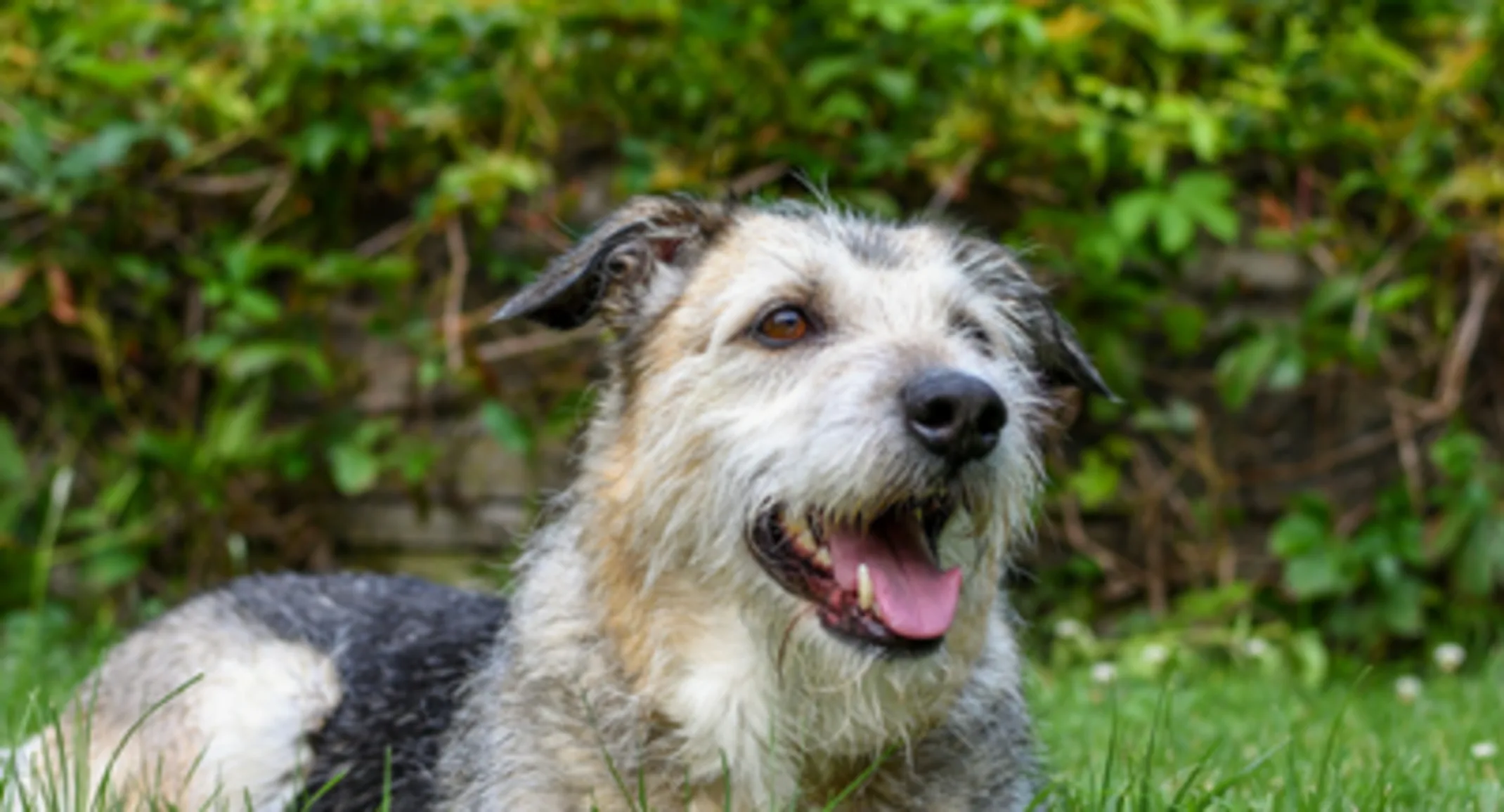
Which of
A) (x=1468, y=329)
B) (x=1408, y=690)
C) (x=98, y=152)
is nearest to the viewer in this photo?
(x=1408, y=690)

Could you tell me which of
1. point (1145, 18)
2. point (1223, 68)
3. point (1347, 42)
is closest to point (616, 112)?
point (1145, 18)

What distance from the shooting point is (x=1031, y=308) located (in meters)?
3.55

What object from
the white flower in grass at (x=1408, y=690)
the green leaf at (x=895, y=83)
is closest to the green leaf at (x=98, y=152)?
the green leaf at (x=895, y=83)

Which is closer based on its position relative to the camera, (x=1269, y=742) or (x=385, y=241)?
(x=1269, y=742)

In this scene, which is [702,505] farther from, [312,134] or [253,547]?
[253,547]

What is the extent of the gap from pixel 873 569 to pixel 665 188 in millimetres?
3600

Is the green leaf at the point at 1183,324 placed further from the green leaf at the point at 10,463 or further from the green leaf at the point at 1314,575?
the green leaf at the point at 10,463

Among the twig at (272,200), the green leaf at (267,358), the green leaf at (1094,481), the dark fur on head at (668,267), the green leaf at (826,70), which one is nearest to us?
the dark fur on head at (668,267)

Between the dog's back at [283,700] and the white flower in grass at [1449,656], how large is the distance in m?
3.86

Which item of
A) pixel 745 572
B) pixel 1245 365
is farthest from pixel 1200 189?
pixel 745 572

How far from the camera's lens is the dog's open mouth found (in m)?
2.76

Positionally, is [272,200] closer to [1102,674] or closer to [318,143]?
[318,143]

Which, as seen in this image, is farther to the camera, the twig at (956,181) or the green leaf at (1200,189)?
the twig at (956,181)

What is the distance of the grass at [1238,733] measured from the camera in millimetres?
2939
